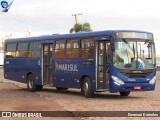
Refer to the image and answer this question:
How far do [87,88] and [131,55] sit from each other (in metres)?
2.63

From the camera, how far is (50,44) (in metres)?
25.7

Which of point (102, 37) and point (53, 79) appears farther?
point (53, 79)

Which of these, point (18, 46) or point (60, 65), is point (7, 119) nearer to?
point (60, 65)

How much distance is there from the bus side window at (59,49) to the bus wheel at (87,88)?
2.65 metres

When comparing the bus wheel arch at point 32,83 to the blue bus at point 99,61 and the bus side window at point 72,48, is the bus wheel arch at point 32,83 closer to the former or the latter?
the blue bus at point 99,61

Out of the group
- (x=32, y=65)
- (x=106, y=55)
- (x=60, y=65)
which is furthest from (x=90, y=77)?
(x=32, y=65)

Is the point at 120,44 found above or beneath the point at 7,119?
above

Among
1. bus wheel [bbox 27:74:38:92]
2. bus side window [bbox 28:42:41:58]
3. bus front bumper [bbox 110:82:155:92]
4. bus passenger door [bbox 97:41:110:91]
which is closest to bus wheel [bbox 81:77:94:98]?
bus passenger door [bbox 97:41:110:91]

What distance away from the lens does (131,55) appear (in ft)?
67.3

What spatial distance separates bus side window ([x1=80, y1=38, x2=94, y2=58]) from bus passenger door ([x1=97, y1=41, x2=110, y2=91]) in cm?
47

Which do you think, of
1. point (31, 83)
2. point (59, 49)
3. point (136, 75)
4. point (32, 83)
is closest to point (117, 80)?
point (136, 75)

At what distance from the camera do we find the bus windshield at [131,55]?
20.4 metres

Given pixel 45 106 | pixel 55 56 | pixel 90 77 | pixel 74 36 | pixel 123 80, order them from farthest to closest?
pixel 55 56 → pixel 74 36 → pixel 90 77 → pixel 123 80 → pixel 45 106

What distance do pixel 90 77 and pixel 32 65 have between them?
6.44 meters
